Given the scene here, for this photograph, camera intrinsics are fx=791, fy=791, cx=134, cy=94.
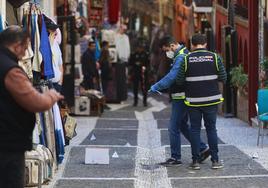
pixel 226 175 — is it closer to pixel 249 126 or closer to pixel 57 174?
pixel 57 174

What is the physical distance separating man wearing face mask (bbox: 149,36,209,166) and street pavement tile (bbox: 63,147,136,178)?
63 centimetres

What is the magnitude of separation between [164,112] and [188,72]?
10809 millimetres

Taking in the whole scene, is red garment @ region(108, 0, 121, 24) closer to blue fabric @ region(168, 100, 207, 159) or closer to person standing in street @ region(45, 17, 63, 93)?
person standing in street @ region(45, 17, 63, 93)

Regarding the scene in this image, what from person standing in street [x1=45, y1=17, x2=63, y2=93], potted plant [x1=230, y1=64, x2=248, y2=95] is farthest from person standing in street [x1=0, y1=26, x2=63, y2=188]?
potted plant [x1=230, y1=64, x2=248, y2=95]

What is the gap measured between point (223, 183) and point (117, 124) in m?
8.00

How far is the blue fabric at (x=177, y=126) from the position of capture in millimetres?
10703

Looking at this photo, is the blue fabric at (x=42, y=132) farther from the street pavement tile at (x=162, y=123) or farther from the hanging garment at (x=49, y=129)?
the street pavement tile at (x=162, y=123)

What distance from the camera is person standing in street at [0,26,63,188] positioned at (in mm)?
6078

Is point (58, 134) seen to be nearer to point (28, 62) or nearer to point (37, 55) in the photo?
point (37, 55)

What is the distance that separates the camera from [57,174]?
10.2m

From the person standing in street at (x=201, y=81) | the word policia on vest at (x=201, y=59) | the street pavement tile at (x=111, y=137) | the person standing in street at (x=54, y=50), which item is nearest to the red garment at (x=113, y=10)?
the street pavement tile at (x=111, y=137)

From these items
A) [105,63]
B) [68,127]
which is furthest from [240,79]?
[105,63]

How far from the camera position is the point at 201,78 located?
10195mm

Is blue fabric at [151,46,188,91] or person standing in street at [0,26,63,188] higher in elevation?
person standing in street at [0,26,63,188]
